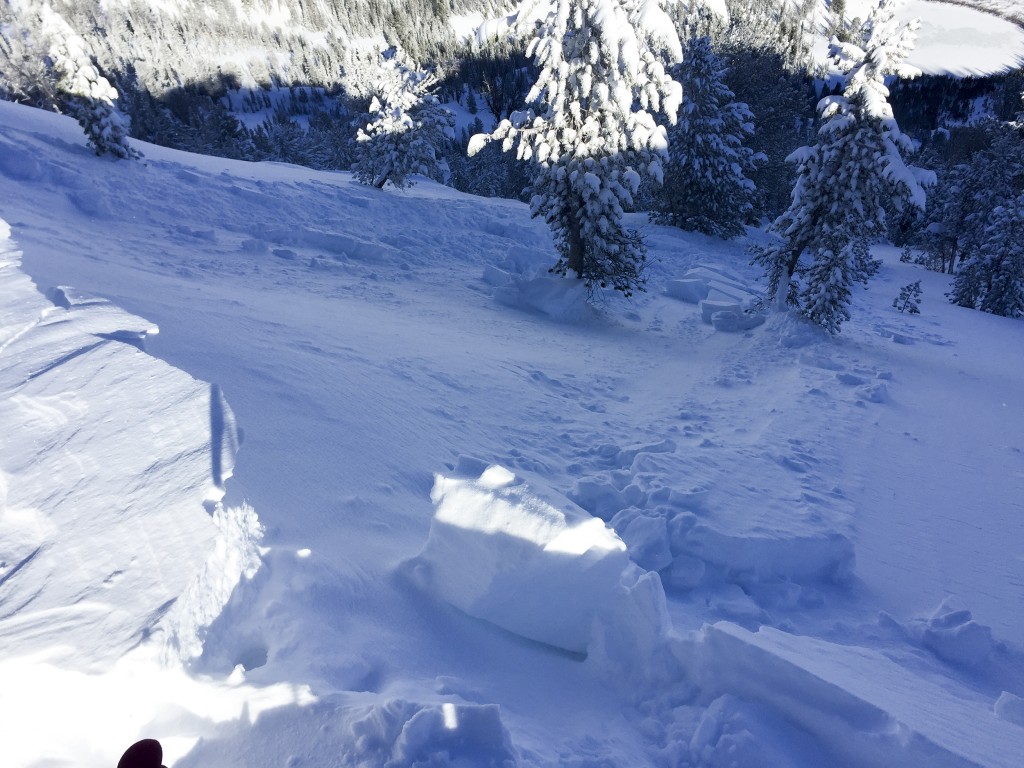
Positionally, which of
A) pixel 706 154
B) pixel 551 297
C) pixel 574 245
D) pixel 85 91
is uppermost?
pixel 706 154

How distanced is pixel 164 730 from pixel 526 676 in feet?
5.54

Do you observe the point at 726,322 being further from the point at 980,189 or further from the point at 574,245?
the point at 980,189

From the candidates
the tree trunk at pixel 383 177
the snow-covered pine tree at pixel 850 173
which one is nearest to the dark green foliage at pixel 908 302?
the snow-covered pine tree at pixel 850 173

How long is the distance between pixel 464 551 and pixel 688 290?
13598 millimetres

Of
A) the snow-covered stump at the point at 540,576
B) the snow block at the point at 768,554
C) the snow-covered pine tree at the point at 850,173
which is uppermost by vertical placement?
the snow-covered pine tree at the point at 850,173

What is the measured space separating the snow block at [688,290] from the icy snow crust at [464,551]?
259 inches

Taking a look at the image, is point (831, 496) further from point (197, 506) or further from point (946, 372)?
point (946, 372)

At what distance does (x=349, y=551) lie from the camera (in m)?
3.33

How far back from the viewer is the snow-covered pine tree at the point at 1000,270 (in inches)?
755

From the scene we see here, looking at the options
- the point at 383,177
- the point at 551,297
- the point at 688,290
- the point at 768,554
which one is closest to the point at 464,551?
the point at 768,554

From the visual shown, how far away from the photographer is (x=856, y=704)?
2.29 m

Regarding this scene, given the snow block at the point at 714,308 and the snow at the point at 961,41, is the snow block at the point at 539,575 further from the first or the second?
the snow at the point at 961,41

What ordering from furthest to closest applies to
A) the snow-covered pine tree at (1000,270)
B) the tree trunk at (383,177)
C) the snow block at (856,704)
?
the tree trunk at (383,177) → the snow-covered pine tree at (1000,270) → the snow block at (856,704)

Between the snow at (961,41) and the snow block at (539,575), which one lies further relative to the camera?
the snow at (961,41)
